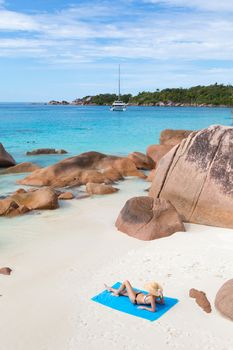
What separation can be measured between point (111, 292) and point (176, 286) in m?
0.93

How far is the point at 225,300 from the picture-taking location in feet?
17.7

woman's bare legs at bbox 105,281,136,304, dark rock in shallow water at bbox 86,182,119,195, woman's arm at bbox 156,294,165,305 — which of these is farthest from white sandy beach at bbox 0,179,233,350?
dark rock in shallow water at bbox 86,182,119,195

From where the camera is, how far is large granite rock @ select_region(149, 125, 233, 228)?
878 cm

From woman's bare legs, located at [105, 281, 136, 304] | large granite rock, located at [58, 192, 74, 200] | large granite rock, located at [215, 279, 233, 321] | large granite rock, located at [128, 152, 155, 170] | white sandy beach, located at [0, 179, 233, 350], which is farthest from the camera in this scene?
large granite rock, located at [128, 152, 155, 170]

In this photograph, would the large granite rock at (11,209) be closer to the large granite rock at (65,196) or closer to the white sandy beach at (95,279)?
the white sandy beach at (95,279)

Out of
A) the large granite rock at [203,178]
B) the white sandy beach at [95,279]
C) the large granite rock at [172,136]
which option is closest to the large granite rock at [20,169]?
the large granite rock at [172,136]

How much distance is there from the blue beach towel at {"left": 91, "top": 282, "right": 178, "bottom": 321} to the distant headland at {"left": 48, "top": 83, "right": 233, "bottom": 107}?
99502 mm

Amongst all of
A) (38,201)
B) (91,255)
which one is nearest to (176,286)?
(91,255)

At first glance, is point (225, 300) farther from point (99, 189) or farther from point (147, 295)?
point (99, 189)

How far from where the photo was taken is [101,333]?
5027 mm

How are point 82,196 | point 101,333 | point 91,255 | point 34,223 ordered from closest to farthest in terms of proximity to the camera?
point 101,333 < point 91,255 < point 34,223 < point 82,196

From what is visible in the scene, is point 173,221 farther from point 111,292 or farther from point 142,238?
point 111,292

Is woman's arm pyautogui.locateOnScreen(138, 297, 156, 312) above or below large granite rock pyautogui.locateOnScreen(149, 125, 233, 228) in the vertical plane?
below

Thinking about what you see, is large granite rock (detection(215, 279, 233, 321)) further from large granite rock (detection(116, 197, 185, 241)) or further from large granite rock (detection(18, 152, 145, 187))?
large granite rock (detection(18, 152, 145, 187))
